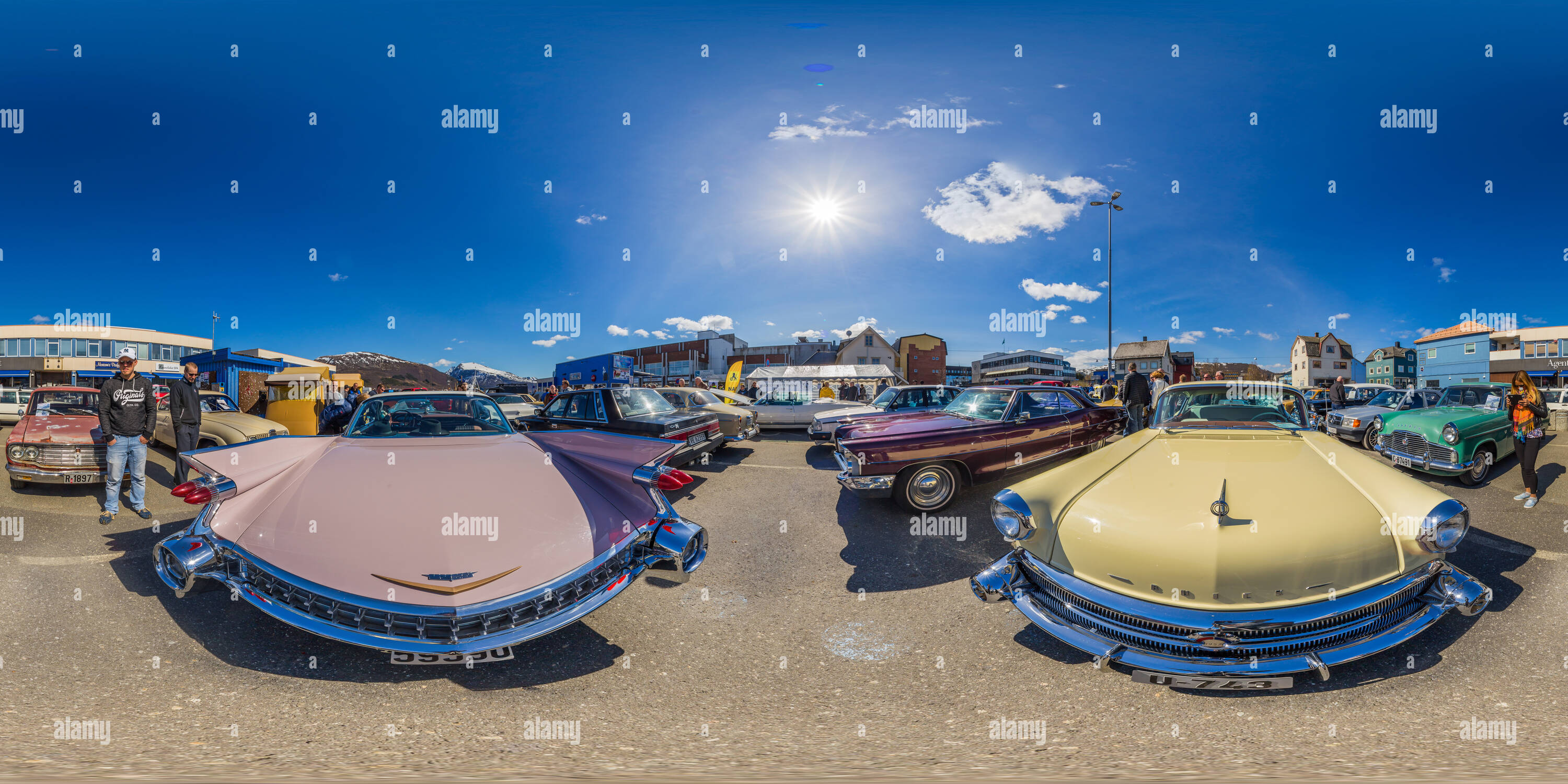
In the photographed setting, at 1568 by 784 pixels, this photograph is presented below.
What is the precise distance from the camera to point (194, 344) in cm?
5353

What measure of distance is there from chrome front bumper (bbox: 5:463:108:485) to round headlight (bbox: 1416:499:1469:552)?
1092cm

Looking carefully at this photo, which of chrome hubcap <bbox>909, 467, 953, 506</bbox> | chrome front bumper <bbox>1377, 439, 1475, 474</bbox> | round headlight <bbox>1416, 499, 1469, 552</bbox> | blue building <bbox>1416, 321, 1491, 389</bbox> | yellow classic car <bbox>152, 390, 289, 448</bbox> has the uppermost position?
blue building <bbox>1416, 321, 1491, 389</bbox>

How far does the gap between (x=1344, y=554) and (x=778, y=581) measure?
305 centimetres

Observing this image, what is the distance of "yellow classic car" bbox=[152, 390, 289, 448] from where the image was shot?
302 inches

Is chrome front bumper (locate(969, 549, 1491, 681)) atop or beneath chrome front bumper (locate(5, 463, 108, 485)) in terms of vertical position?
beneath

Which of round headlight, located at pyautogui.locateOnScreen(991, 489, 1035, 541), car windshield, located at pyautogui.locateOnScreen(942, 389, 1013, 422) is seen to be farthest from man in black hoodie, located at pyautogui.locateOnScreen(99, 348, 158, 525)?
car windshield, located at pyautogui.locateOnScreen(942, 389, 1013, 422)

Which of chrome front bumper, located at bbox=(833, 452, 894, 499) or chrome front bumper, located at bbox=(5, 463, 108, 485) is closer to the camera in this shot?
chrome front bumper, located at bbox=(833, 452, 894, 499)

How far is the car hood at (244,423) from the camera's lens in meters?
7.85

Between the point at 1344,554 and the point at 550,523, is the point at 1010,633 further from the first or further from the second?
the point at 550,523

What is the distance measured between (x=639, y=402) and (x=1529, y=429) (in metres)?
10.3

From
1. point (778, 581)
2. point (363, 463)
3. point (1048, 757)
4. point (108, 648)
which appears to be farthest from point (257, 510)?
point (1048, 757)

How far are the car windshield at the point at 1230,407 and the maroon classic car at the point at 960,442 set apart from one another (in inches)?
71.2

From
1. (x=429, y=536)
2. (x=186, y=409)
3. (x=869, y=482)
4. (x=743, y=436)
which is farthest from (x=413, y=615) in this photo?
(x=743, y=436)

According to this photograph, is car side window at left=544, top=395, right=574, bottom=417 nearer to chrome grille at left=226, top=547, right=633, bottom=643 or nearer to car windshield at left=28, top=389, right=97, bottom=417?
car windshield at left=28, top=389, right=97, bottom=417
